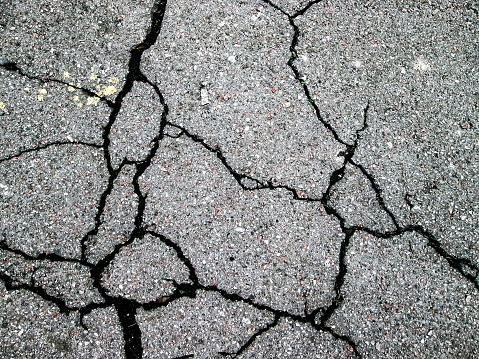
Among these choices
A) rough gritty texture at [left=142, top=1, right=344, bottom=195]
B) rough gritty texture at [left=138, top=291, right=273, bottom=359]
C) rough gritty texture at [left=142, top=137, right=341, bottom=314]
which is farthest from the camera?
rough gritty texture at [left=142, top=1, right=344, bottom=195]

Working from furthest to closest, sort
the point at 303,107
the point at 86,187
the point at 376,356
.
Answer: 1. the point at 303,107
2. the point at 86,187
3. the point at 376,356

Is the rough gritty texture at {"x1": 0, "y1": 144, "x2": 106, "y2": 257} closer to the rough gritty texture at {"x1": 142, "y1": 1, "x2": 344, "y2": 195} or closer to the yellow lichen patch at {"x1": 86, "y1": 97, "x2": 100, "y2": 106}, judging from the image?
the yellow lichen patch at {"x1": 86, "y1": 97, "x2": 100, "y2": 106}

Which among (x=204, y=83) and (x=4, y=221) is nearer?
(x=4, y=221)

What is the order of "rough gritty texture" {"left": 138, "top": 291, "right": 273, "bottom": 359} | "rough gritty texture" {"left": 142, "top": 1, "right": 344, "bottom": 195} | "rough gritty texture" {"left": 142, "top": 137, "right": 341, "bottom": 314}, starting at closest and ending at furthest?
"rough gritty texture" {"left": 138, "top": 291, "right": 273, "bottom": 359}, "rough gritty texture" {"left": 142, "top": 137, "right": 341, "bottom": 314}, "rough gritty texture" {"left": 142, "top": 1, "right": 344, "bottom": 195}

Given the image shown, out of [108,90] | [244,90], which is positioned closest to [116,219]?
[108,90]

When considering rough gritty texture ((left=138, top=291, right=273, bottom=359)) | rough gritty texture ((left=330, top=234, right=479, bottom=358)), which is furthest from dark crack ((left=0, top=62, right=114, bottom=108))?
rough gritty texture ((left=330, top=234, right=479, bottom=358))

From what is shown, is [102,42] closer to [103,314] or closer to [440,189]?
[103,314]

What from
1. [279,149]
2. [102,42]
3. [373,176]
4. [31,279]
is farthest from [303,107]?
A: [31,279]

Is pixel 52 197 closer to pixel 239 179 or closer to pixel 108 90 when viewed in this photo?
pixel 108 90
